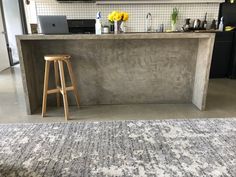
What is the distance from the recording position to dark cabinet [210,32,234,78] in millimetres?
4184

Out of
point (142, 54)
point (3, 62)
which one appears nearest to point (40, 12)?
point (3, 62)

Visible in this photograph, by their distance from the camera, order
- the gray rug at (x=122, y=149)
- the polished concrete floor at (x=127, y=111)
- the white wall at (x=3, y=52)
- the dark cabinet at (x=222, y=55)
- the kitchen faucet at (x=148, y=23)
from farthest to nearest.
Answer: the white wall at (x=3, y=52), the kitchen faucet at (x=148, y=23), the dark cabinet at (x=222, y=55), the polished concrete floor at (x=127, y=111), the gray rug at (x=122, y=149)

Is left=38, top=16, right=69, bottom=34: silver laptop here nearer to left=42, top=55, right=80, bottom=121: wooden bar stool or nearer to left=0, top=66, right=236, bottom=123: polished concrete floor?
left=42, top=55, right=80, bottom=121: wooden bar stool

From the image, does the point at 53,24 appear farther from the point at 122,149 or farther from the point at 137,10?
the point at 137,10

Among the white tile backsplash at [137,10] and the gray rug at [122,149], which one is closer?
the gray rug at [122,149]

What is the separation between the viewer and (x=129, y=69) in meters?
2.92

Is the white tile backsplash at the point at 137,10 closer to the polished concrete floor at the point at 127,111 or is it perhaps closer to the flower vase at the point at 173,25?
the flower vase at the point at 173,25

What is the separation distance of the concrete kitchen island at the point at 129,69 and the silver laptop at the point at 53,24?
19cm

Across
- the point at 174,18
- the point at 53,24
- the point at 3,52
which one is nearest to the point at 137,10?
the point at 174,18

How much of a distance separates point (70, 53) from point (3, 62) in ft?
12.2

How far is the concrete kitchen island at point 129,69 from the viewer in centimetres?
275

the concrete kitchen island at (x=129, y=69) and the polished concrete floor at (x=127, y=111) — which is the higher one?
the concrete kitchen island at (x=129, y=69)

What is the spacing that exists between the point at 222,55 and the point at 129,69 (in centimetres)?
251

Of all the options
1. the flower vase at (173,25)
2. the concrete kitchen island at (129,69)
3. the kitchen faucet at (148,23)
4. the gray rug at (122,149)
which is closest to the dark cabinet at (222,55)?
the flower vase at (173,25)
